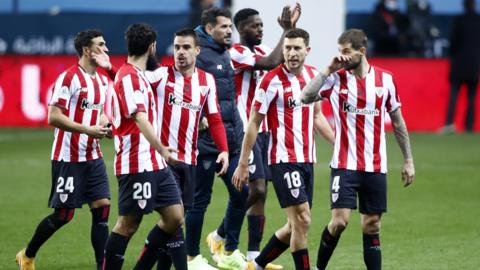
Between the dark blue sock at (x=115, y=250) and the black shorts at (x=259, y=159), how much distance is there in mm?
2095

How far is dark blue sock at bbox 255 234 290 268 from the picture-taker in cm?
959

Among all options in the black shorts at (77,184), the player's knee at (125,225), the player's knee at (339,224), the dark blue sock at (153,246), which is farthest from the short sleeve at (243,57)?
the player's knee at (125,225)

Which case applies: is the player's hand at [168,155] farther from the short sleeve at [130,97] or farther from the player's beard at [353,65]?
the player's beard at [353,65]

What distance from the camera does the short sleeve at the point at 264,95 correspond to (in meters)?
9.24

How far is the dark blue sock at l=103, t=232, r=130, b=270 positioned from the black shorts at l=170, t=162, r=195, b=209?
3.10 ft

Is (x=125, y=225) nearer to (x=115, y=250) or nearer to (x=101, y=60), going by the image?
(x=115, y=250)

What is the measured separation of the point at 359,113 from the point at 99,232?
232 cm

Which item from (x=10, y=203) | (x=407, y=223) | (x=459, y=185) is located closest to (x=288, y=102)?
(x=407, y=223)

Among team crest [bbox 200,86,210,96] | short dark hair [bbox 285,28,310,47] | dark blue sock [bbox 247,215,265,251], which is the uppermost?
short dark hair [bbox 285,28,310,47]

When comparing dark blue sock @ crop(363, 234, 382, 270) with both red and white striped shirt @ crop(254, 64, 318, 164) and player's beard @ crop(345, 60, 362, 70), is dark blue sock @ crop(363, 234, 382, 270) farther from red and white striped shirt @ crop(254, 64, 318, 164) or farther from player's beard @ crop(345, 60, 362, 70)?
player's beard @ crop(345, 60, 362, 70)

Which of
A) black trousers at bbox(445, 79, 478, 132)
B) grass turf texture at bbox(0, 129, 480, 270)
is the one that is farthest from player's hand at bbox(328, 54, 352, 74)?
black trousers at bbox(445, 79, 478, 132)

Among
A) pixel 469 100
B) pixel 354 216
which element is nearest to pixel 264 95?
pixel 354 216

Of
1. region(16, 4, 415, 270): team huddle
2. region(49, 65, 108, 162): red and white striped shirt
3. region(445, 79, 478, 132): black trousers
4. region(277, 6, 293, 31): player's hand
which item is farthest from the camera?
region(445, 79, 478, 132): black trousers

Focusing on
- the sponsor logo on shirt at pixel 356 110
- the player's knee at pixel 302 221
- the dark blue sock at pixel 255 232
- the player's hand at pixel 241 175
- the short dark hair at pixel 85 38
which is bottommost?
the dark blue sock at pixel 255 232
